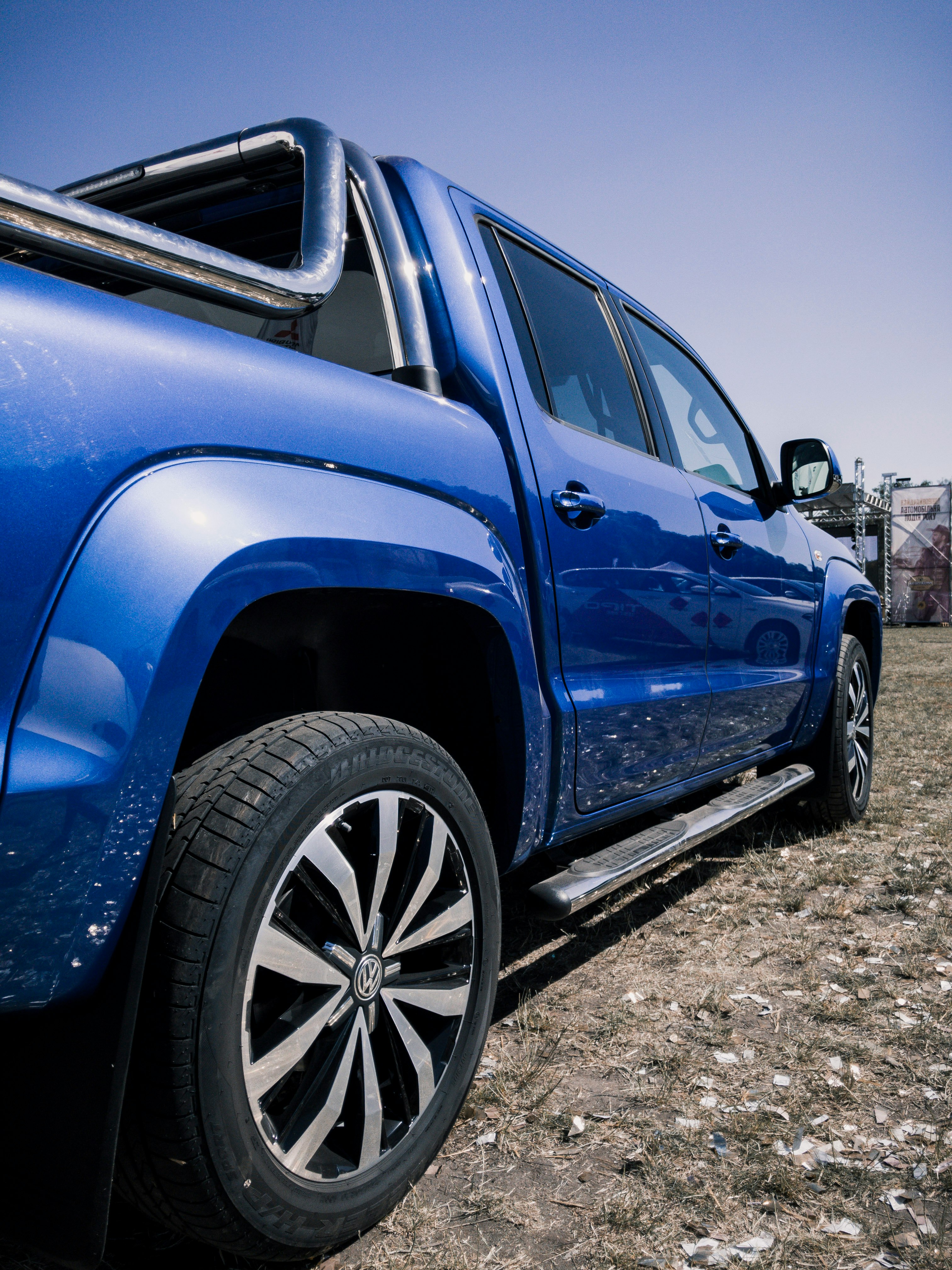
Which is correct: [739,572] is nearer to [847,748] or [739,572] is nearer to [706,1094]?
[847,748]

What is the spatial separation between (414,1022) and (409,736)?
53 cm

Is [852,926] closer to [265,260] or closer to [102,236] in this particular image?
[265,260]

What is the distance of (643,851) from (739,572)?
1154 mm

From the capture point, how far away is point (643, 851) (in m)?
2.41

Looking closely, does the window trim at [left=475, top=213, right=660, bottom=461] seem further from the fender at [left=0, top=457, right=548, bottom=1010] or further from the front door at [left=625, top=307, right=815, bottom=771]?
the fender at [left=0, top=457, right=548, bottom=1010]

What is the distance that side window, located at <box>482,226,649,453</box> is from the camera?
2.34 m

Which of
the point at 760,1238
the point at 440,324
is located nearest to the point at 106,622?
the point at 440,324

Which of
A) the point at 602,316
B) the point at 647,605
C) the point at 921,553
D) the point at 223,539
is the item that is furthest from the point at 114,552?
the point at 921,553

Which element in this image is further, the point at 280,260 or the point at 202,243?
the point at 280,260

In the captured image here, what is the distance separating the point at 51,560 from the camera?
105 cm

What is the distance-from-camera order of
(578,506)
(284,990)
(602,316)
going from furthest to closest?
(602,316) < (578,506) < (284,990)

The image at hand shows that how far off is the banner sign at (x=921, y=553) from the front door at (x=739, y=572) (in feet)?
101

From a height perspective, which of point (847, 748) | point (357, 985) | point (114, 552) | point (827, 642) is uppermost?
point (114, 552)

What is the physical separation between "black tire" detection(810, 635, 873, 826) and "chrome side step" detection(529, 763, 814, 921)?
67 centimetres
